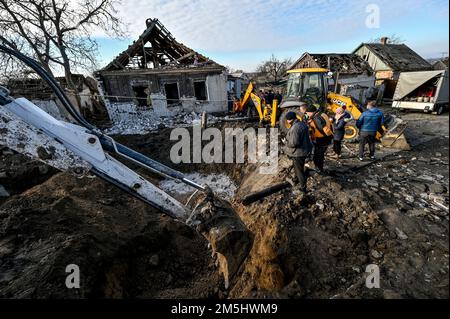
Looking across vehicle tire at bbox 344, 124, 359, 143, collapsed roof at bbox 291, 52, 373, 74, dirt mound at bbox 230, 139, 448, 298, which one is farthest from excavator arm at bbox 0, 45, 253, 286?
collapsed roof at bbox 291, 52, 373, 74

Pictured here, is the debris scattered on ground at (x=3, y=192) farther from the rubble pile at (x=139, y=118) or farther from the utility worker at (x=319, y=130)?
the utility worker at (x=319, y=130)

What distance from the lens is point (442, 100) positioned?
39.7 feet

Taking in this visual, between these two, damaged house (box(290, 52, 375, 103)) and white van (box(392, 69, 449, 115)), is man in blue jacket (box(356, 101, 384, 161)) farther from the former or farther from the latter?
damaged house (box(290, 52, 375, 103))

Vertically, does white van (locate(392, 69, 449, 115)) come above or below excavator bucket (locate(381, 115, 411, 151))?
above

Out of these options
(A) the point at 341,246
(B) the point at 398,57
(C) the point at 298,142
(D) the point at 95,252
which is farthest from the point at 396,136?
(B) the point at 398,57

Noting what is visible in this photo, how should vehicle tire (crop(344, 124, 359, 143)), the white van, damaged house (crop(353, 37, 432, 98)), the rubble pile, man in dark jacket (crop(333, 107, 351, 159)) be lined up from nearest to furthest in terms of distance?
1. man in dark jacket (crop(333, 107, 351, 159))
2. vehicle tire (crop(344, 124, 359, 143))
3. the white van
4. the rubble pile
5. damaged house (crop(353, 37, 432, 98))

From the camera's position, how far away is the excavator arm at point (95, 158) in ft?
6.88

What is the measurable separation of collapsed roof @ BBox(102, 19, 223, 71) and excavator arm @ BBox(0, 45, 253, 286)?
11900 mm

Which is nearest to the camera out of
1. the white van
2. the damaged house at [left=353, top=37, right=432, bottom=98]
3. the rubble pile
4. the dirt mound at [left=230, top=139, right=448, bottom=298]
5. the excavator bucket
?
the dirt mound at [left=230, top=139, right=448, bottom=298]

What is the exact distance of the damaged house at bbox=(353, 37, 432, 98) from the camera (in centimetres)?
2283

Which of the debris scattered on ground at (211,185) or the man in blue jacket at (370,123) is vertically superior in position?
the man in blue jacket at (370,123)

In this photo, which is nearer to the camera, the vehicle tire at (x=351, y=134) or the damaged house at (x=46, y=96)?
the vehicle tire at (x=351, y=134)

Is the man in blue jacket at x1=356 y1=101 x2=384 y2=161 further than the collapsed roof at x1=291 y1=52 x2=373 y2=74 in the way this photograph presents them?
No

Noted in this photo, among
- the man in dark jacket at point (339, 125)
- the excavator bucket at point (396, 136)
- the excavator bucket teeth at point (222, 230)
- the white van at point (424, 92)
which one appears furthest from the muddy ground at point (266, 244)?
the white van at point (424, 92)
